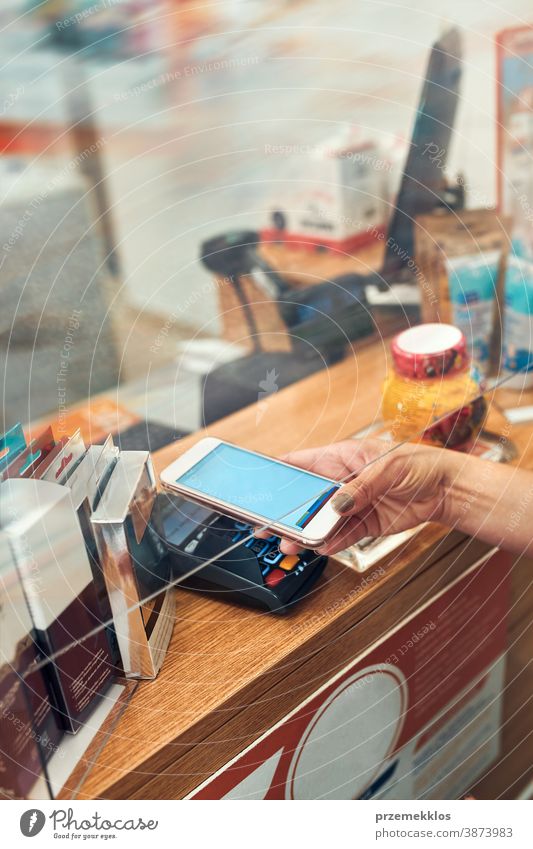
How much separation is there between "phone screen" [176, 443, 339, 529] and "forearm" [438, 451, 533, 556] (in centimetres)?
15

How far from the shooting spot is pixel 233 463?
60 centimetres

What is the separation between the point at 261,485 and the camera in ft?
1.89

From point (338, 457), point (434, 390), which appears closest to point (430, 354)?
point (434, 390)

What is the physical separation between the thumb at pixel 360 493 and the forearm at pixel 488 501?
90 mm

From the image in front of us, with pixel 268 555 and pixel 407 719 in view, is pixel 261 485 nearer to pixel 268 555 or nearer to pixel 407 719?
pixel 268 555

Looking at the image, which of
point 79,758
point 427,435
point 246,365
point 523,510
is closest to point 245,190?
point 246,365

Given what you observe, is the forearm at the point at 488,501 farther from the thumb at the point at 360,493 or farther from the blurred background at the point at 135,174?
the blurred background at the point at 135,174

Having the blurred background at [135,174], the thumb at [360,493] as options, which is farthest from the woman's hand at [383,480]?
the blurred background at [135,174]

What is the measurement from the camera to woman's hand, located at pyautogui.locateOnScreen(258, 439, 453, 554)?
59 centimetres

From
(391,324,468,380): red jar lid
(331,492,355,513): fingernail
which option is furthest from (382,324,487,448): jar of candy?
(331,492,355,513): fingernail

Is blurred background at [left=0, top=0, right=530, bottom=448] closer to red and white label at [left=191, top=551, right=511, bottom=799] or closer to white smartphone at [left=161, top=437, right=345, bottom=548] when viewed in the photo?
white smartphone at [left=161, top=437, right=345, bottom=548]

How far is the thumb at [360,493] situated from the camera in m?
0.55

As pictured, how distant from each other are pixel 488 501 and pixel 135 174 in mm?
446

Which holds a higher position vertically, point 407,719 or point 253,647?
point 253,647
